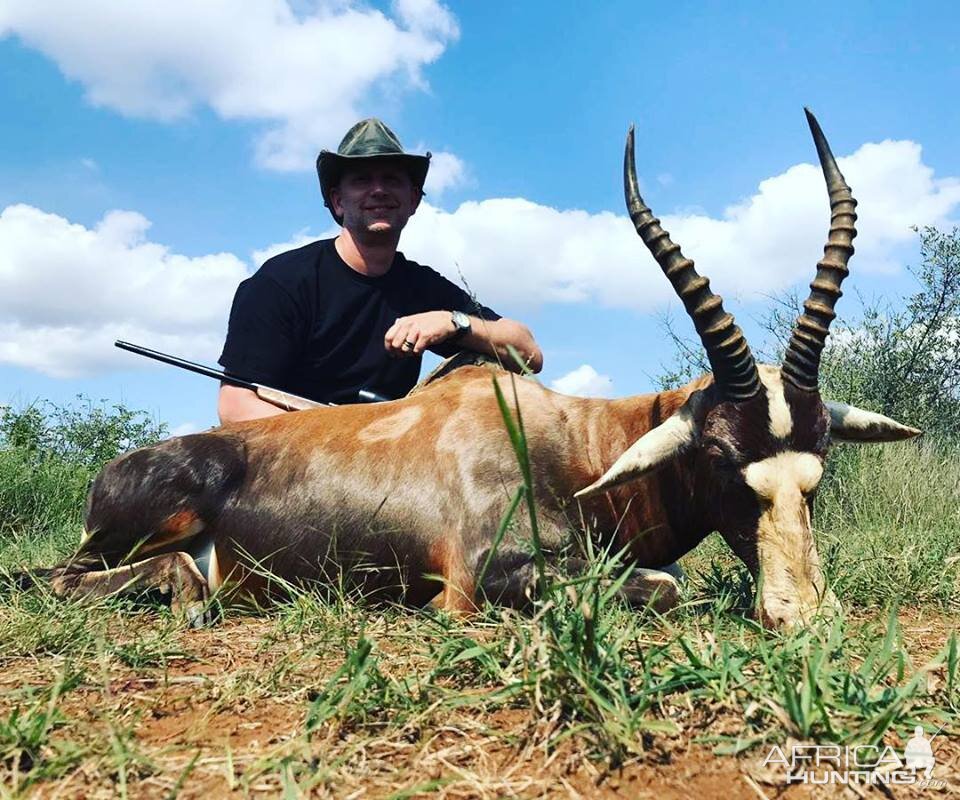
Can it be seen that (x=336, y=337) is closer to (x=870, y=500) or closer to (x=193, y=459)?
(x=193, y=459)

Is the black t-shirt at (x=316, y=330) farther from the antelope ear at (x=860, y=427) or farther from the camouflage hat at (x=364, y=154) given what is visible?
the antelope ear at (x=860, y=427)

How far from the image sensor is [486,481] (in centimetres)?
390

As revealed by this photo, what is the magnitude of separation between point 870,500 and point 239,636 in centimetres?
610

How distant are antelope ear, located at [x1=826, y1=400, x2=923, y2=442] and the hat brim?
361 centimetres

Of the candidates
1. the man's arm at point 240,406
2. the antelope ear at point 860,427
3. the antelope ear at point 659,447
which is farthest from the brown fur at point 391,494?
the man's arm at point 240,406

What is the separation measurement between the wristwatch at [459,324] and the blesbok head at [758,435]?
69.1 inches

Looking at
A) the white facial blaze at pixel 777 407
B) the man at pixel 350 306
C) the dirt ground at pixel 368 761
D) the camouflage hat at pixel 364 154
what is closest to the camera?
the dirt ground at pixel 368 761

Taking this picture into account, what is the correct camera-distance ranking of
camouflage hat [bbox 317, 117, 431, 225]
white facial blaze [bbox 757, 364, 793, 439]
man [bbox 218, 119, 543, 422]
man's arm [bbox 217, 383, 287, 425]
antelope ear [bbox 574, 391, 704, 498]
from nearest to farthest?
white facial blaze [bbox 757, 364, 793, 439], antelope ear [bbox 574, 391, 704, 498], man's arm [bbox 217, 383, 287, 425], man [bbox 218, 119, 543, 422], camouflage hat [bbox 317, 117, 431, 225]

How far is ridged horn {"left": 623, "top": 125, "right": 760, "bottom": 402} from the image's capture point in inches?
143

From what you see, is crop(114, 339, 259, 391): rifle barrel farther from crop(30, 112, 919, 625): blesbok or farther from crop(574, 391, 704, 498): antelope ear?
crop(574, 391, 704, 498): antelope ear

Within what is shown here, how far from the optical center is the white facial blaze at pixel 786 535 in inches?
126

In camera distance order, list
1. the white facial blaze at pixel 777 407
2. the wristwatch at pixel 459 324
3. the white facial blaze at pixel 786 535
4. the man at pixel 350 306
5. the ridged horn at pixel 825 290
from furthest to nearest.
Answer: the man at pixel 350 306 < the wristwatch at pixel 459 324 < the ridged horn at pixel 825 290 < the white facial blaze at pixel 777 407 < the white facial blaze at pixel 786 535

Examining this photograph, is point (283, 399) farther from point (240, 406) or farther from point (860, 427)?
point (860, 427)

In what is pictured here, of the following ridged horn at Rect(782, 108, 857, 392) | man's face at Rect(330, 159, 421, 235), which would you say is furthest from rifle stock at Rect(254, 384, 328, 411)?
ridged horn at Rect(782, 108, 857, 392)
